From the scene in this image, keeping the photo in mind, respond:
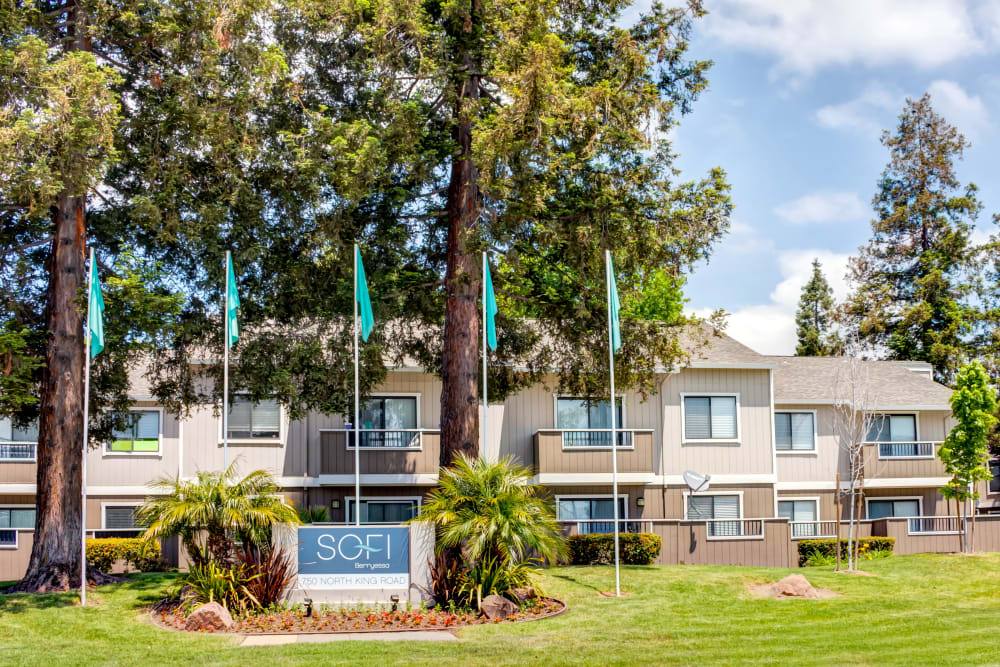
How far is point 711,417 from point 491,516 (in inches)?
529

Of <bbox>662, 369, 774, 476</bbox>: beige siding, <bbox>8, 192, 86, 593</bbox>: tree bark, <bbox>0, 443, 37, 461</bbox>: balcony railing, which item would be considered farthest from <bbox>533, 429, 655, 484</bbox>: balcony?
<bbox>0, 443, 37, 461</bbox>: balcony railing

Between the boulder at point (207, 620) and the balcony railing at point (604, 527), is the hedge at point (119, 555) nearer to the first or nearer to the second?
the boulder at point (207, 620)

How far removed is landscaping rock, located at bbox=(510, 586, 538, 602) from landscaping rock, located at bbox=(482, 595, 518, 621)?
690 mm

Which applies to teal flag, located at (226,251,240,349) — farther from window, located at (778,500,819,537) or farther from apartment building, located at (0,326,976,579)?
window, located at (778,500,819,537)

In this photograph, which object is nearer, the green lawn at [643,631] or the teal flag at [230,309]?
the green lawn at [643,631]

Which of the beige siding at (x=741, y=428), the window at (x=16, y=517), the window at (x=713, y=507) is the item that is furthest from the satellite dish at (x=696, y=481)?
the window at (x=16, y=517)

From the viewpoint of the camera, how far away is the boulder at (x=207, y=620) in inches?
568

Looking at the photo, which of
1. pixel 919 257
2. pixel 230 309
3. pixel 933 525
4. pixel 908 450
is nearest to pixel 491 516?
pixel 230 309

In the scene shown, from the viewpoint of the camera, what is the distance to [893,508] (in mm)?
29969

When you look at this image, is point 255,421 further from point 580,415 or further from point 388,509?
point 580,415

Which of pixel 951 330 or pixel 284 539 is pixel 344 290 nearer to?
pixel 284 539

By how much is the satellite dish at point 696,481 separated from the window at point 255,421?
35.7 ft

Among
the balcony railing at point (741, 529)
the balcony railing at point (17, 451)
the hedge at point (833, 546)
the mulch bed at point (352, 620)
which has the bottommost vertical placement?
the hedge at point (833, 546)

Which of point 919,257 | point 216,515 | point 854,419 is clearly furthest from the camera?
point 919,257
